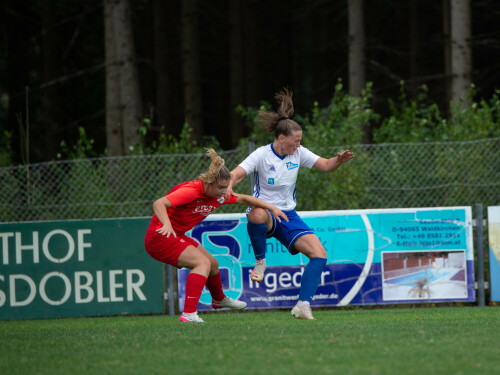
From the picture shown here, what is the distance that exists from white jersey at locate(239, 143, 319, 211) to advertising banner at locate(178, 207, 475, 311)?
233cm

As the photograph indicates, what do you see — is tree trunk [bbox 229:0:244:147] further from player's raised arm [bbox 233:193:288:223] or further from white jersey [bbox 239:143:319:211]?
player's raised arm [bbox 233:193:288:223]

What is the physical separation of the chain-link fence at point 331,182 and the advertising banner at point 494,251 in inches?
44.3

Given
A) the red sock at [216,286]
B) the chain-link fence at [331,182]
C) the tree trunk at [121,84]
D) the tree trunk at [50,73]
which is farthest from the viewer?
the tree trunk at [50,73]

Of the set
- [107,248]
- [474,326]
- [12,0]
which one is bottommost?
[474,326]

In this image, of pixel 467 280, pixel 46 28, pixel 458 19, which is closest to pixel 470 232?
pixel 467 280

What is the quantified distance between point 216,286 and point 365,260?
2712 mm

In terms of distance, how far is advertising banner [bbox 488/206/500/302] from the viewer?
10.0 metres

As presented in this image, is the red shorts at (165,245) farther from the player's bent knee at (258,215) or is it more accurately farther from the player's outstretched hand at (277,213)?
the player's outstretched hand at (277,213)

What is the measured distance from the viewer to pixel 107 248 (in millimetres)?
10055

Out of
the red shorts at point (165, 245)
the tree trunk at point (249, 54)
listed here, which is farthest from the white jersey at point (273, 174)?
the tree trunk at point (249, 54)


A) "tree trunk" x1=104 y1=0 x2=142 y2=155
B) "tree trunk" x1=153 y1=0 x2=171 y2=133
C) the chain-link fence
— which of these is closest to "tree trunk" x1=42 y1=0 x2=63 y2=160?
"tree trunk" x1=153 y1=0 x2=171 y2=133

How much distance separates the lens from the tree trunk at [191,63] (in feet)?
74.8

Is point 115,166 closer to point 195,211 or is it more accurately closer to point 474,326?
point 195,211

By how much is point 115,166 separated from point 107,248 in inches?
73.3
